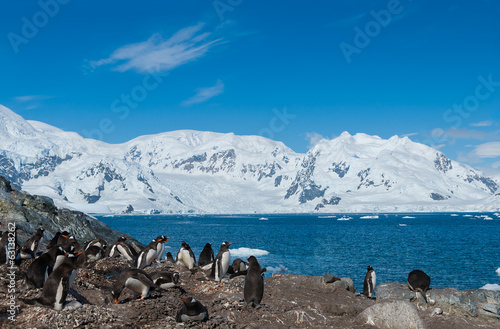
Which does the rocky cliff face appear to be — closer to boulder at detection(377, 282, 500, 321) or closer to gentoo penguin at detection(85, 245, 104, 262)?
gentoo penguin at detection(85, 245, 104, 262)

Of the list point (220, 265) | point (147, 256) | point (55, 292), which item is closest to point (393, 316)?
point (220, 265)

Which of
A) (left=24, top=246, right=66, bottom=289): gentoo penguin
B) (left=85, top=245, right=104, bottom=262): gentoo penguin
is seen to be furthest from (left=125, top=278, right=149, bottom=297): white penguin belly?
(left=85, top=245, right=104, bottom=262): gentoo penguin

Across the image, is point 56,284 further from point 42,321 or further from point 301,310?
point 301,310

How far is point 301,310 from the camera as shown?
1274cm

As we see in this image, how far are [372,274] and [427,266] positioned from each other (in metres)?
33.1

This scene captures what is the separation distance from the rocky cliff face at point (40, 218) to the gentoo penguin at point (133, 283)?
497 inches

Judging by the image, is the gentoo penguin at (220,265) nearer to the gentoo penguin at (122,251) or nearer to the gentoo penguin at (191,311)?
the gentoo penguin at (191,311)

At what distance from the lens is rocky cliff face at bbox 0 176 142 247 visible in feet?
87.3

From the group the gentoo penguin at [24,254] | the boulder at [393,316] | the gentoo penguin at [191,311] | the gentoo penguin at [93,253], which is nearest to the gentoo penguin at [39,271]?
the gentoo penguin at [24,254]

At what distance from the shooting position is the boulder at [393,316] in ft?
40.9

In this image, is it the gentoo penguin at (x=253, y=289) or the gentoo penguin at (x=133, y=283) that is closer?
the gentoo penguin at (x=133, y=283)

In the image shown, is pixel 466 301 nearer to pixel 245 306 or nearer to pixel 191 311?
pixel 245 306

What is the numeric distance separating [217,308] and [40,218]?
2266 centimetres

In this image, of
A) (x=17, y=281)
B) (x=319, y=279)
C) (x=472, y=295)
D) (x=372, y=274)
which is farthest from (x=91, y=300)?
(x=472, y=295)
